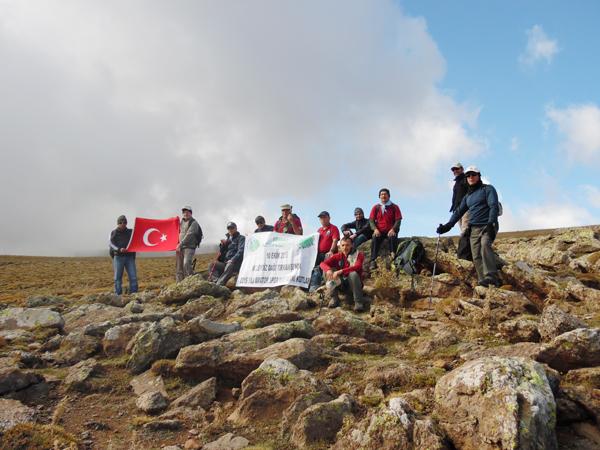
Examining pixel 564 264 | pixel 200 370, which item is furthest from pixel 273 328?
pixel 564 264

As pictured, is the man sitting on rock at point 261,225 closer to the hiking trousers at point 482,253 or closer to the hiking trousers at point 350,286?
the hiking trousers at point 350,286

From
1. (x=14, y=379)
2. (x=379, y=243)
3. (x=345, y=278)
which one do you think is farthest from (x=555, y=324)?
(x=14, y=379)

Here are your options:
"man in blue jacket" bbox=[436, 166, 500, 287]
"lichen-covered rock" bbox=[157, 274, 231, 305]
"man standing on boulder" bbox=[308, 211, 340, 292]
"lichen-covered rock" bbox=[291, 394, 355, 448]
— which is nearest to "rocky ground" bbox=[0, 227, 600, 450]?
"lichen-covered rock" bbox=[291, 394, 355, 448]

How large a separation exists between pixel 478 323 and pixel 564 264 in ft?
26.4

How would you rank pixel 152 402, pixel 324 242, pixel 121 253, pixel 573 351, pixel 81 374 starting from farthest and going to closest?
pixel 121 253
pixel 324 242
pixel 81 374
pixel 152 402
pixel 573 351

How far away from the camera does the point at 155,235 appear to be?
19062 mm

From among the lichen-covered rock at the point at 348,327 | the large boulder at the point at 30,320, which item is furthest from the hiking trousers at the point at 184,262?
the lichen-covered rock at the point at 348,327

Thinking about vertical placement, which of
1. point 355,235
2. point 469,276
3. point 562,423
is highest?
point 355,235

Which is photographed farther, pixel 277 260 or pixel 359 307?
pixel 277 260

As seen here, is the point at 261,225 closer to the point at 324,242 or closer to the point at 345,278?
the point at 324,242

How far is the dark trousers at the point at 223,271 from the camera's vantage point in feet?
54.7

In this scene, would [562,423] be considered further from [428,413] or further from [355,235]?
[355,235]

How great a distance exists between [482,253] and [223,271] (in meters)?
9.58

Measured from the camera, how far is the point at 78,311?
13.1 m
